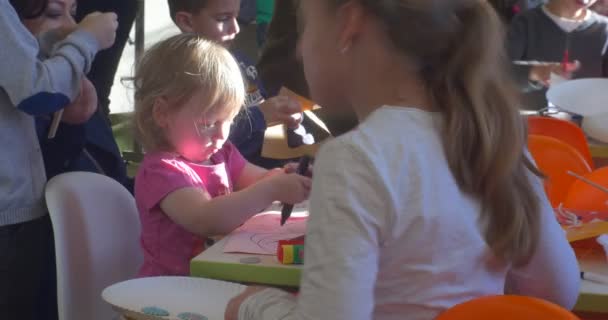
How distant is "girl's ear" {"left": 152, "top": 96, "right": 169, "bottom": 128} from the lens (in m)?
1.56

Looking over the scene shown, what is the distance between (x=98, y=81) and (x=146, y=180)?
163cm

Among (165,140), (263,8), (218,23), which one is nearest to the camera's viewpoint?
(165,140)

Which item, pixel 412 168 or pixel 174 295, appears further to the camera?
pixel 174 295

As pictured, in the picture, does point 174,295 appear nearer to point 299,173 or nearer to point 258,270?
point 258,270

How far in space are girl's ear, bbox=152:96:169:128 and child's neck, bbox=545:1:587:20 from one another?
2.47 metres

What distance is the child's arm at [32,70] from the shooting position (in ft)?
5.08

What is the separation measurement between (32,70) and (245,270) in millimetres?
621

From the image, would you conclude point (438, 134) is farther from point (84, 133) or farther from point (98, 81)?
point (98, 81)

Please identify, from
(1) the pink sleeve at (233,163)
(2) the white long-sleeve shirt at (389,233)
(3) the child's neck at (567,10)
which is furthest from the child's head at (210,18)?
(3) the child's neck at (567,10)

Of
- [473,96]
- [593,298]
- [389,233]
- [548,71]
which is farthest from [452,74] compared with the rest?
[548,71]

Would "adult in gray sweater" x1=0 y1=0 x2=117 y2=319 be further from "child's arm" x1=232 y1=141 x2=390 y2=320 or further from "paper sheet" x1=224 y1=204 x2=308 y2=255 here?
"child's arm" x1=232 y1=141 x2=390 y2=320

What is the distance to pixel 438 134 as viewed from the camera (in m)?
0.95

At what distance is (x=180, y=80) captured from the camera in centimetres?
155

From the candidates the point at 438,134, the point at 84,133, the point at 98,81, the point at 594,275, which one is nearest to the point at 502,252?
the point at 438,134
